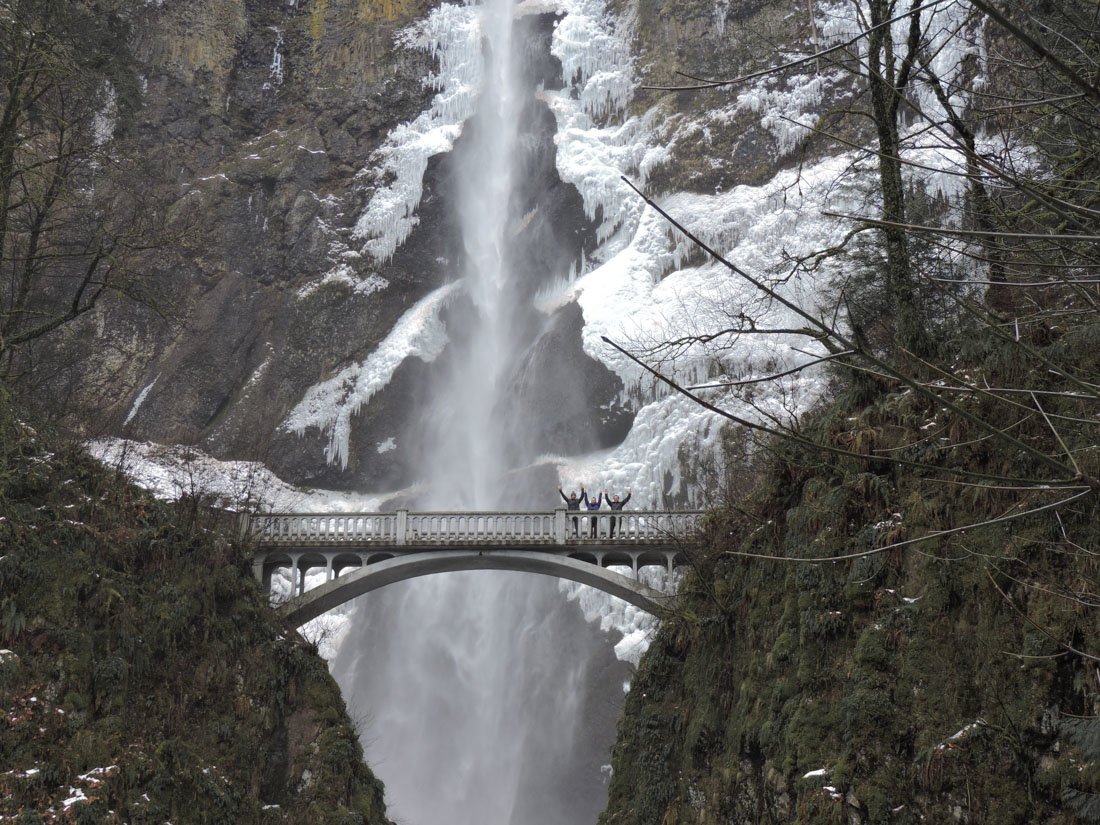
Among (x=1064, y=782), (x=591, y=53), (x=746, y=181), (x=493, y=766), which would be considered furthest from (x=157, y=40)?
(x=1064, y=782)

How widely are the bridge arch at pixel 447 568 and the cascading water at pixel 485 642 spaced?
8.81m

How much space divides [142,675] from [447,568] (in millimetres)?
7834

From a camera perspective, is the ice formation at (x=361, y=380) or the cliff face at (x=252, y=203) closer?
the ice formation at (x=361, y=380)

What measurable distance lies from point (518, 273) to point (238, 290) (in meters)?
11.4

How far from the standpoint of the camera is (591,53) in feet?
146

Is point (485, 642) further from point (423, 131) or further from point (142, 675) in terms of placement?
point (423, 131)

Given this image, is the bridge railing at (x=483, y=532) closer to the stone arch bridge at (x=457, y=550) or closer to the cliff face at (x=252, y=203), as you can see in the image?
the stone arch bridge at (x=457, y=550)

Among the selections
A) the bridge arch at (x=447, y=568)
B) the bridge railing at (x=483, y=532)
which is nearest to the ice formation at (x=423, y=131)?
the bridge railing at (x=483, y=532)

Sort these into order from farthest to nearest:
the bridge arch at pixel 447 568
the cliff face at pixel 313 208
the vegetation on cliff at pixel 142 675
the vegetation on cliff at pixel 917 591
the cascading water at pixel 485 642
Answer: the cliff face at pixel 313 208 → the cascading water at pixel 485 642 → the bridge arch at pixel 447 568 → the vegetation on cliff at pixel 142 675 → the vegetation on cliff at pixel 917 591

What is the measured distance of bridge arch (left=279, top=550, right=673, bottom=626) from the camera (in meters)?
20.6

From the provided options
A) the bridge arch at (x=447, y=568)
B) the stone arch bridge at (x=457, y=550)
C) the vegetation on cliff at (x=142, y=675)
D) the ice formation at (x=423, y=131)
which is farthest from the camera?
the ice formation at (x=423, y=131)

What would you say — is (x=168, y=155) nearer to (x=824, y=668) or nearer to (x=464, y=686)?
(x=464, y=686)

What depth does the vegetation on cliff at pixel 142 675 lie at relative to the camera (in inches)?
533

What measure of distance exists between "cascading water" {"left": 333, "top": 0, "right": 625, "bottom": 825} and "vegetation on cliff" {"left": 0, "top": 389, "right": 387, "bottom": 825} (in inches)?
478
